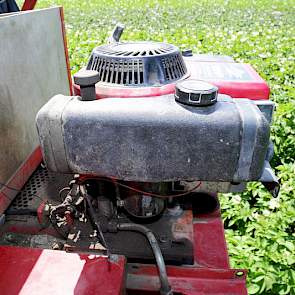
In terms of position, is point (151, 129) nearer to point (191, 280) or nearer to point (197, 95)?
point (197, 95)

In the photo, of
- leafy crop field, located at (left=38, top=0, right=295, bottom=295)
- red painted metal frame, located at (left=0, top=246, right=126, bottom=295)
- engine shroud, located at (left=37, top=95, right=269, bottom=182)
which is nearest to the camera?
engine shroud, located at (left=37, top=95, right=269, bottom=182)

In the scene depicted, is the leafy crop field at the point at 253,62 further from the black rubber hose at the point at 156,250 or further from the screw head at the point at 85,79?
the screw head at the point at 85,79

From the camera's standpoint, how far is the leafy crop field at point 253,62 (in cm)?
189

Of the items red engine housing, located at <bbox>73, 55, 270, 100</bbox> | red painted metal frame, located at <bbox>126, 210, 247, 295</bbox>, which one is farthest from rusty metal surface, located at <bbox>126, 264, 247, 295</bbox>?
red engine housing, located at <bbox>73, 55, 270, 100</bbox>

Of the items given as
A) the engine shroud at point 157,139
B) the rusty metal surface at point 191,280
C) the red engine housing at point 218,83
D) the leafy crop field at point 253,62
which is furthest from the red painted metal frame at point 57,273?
the leafy crop field at point 253,62

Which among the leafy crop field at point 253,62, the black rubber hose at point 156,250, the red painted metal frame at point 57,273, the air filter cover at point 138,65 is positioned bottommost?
the leafy crop field at point 253,62

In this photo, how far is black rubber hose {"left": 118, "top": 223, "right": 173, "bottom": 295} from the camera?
40.3 inches

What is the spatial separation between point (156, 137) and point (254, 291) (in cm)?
117

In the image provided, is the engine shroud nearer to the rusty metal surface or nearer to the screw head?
the screw head

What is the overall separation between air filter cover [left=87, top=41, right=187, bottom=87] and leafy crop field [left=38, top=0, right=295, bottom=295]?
113cm

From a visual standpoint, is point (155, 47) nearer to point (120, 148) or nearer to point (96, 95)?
point (96, 95)

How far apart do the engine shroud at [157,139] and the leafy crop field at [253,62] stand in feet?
3.51

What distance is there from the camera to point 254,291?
Answer: 64.6 inches

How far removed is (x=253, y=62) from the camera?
17.2ft
